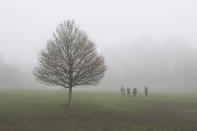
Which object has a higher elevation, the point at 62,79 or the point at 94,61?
the point at 94,61

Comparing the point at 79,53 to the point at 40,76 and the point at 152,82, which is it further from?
the point at 152,82

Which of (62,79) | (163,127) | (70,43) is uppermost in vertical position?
(70,43)

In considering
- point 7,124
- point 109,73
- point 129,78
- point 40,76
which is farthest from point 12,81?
point 7,124

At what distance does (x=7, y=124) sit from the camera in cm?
1612

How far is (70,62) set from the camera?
26203mm

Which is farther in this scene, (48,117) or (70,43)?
Result: (70,43)

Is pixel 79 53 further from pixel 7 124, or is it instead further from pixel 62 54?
pixel 7 124

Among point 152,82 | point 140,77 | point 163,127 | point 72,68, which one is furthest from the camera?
point 140,77

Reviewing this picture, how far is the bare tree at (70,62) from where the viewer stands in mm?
26266

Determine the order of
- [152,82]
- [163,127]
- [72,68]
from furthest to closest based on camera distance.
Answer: [152,82]
[72,68]
[163,127]

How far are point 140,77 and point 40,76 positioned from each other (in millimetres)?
176296

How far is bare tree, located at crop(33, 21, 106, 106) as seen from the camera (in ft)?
86.2

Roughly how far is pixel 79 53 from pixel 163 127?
14.5 m

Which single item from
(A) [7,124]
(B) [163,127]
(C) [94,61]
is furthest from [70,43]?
(B) [163,127]
